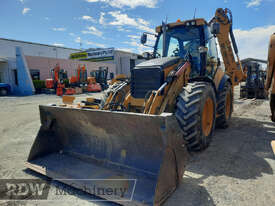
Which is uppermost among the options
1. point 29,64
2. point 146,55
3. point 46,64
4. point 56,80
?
point 46,64

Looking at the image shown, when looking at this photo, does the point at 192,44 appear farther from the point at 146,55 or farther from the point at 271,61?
the point at 271,61

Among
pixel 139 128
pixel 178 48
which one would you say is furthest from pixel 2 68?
pixel 139 128

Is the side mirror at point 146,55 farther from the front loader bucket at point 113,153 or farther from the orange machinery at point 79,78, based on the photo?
the orange machinery at point 79,78

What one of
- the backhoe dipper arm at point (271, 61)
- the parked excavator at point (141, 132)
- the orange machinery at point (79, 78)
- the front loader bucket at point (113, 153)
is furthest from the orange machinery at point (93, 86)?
the backhoe dipper arm at point (271, 61)

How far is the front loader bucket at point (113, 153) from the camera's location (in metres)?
2.27

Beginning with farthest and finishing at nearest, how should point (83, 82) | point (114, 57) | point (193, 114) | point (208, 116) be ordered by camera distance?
point (114, 57) → point (83, 82) → point (208, 116) → point (193, 114)

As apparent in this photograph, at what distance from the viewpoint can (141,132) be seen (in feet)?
8.64

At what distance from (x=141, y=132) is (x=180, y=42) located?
10.9ft

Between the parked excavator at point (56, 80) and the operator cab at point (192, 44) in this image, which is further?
the parked excavator at point (56, 80)

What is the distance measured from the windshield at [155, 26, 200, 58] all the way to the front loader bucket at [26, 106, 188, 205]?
2.87 meters

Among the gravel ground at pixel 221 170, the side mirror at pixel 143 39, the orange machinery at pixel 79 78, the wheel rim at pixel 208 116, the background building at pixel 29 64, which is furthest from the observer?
the background building at pixel 29 64

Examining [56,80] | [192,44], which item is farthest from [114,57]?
[192,44]

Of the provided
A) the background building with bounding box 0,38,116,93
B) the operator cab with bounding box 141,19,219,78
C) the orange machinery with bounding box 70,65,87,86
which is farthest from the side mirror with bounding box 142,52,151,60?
the background building with bounding box 0,38,116,93

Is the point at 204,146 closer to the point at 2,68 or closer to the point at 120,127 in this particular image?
the point at 120,127
